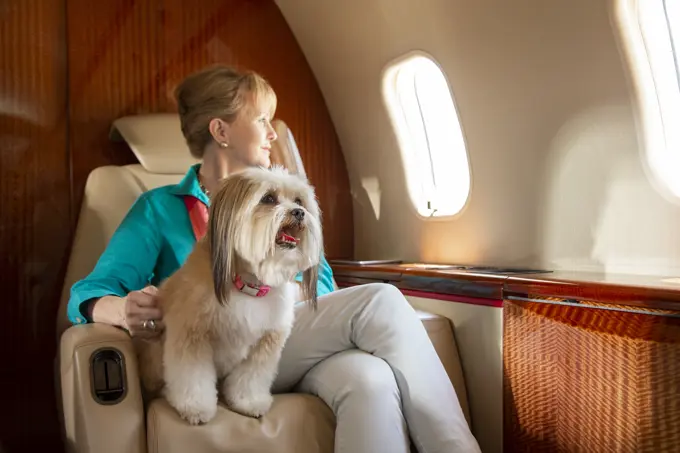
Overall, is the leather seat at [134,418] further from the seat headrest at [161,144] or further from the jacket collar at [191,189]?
the seat headrest at [161,144]

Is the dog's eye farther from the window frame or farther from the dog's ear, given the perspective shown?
the window frame

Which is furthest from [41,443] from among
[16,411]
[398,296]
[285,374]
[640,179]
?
[640,179]

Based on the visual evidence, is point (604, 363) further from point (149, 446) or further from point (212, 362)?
point (149, 446)

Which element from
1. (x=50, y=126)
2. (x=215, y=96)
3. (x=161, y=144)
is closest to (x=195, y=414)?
(x=215, y=96)

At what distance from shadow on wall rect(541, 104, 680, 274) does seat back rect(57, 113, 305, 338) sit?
45.7 inches

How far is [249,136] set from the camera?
8.25ft

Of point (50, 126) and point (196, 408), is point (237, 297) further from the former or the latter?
point (50, 126)

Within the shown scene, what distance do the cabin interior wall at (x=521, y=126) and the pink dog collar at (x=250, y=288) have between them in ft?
3.97

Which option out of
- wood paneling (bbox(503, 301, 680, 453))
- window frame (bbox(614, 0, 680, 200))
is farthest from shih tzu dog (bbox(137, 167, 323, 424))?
window frame (bbox(614, 0, 680, 200))

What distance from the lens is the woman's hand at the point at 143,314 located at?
1.92 m

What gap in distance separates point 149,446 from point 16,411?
1779 millimetres

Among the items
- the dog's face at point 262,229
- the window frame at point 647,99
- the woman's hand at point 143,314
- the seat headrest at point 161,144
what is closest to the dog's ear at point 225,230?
the dog's face at point 262,229

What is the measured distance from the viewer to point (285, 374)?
7.02ft

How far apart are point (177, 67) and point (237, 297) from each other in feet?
6.75
